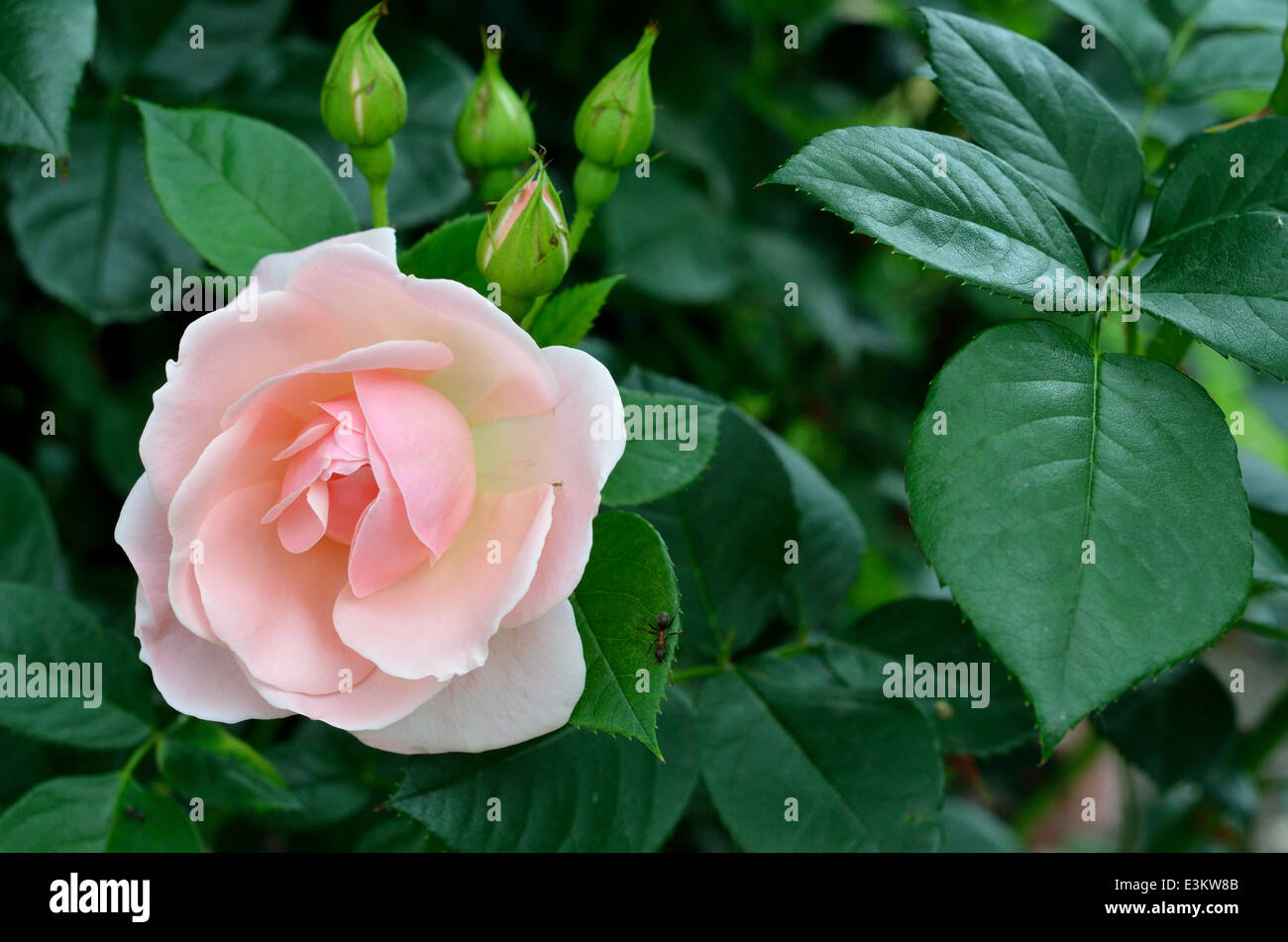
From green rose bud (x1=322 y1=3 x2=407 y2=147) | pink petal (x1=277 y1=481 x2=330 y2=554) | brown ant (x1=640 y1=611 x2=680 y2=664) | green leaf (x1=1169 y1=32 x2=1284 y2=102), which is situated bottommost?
brown ant (x1=640 y1=611 x2=680 y2=664)

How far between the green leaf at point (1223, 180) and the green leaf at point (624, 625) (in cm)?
45

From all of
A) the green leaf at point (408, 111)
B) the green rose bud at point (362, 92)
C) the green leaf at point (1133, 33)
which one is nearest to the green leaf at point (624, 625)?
the green rose bud at point (362, 92)

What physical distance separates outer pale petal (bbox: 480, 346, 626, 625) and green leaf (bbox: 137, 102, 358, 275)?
307 mm

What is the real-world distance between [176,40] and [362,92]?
662 mm

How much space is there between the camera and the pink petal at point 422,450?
2.03ft

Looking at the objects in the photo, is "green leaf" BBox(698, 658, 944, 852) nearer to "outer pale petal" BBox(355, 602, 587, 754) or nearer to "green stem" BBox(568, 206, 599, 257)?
"outer pale petal" BBox(355, 602, 587, 754)

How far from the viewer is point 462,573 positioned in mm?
652

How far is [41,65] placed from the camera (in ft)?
2.51

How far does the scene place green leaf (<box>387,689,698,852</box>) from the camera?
77cm

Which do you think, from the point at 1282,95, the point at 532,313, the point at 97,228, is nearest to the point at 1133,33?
the point at 1282,95

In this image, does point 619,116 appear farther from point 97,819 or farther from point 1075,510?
point 97,819

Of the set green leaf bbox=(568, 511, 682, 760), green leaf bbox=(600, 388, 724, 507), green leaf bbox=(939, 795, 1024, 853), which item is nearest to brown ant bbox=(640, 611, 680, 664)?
green leaf bbox=(568, 511, 682, 760)

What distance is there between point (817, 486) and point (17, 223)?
0.89 m

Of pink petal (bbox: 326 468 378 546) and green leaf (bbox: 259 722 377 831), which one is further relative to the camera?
green leaf (bbox: 259 722 377 831)
